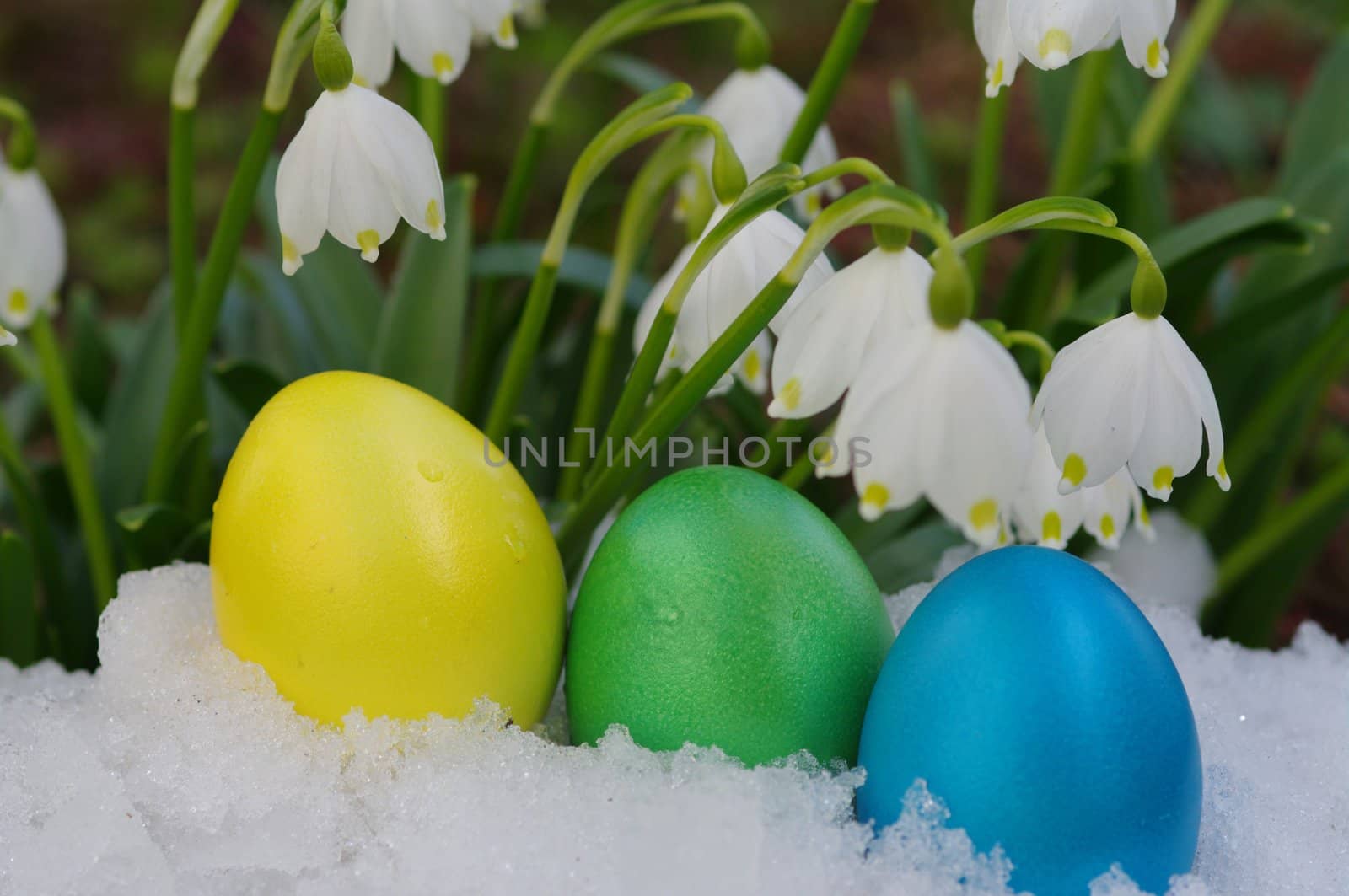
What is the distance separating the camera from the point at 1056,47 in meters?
0.54

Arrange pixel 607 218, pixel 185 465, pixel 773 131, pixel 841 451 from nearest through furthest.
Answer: pixel 841 451, pixel 773 131, pixel 185 465, pixel 607 218

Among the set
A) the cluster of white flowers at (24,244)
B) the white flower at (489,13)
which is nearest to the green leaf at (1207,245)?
the white flower at (489,13)

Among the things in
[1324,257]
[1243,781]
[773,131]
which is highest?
[773,131]

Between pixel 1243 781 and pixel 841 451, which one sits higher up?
pixel 841 451

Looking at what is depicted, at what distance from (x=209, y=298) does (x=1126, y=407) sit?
521 millimetres

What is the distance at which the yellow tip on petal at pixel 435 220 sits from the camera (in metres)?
0.58

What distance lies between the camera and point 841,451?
0.48m

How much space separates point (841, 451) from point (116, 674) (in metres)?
0.43

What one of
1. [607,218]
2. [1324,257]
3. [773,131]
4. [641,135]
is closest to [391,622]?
[641,135]

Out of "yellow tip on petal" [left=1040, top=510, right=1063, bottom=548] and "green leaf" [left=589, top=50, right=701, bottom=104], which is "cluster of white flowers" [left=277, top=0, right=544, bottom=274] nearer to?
"yellow tip on petal" [left=1040, top=510, right=1063, bottom=548]

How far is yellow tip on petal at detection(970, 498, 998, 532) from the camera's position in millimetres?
458

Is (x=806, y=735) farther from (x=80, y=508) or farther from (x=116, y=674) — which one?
(x=80, y=508)

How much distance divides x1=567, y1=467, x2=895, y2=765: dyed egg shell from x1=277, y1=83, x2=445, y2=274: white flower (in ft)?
0.62

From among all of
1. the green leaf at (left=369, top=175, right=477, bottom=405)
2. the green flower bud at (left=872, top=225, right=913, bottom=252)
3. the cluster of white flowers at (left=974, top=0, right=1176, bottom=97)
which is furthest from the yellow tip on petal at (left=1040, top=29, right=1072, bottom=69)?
the green leaf at (left=369, top=175, right=477, bottom=405)
